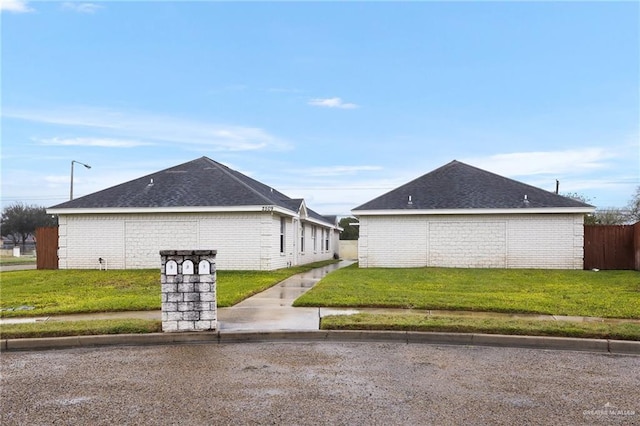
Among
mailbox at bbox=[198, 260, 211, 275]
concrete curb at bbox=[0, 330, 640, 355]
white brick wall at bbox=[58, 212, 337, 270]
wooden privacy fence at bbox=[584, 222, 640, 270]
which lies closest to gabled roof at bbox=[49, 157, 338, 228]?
white brick wall at bbox=[58, 212, 337, 270]

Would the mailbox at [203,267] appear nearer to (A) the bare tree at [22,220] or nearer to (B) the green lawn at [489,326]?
(B) the green lawn at [489,326]

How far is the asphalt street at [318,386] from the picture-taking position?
4402 millimetres

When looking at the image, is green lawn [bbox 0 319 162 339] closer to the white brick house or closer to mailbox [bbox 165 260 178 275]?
mailbox [bbox 165 260 178 275]

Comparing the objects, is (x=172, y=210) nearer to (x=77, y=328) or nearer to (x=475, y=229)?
(x=77, y=328)

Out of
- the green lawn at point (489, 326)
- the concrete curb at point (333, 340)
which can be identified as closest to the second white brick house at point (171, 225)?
the green lawn at point (489, 326)

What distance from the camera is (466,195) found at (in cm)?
2167

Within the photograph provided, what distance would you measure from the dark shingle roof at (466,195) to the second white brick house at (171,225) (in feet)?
15.1

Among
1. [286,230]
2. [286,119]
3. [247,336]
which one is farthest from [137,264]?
[247,336]

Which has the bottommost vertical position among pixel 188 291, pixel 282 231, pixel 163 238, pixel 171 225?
pixel 188 291

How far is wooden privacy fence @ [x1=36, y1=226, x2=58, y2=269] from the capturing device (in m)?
22.1

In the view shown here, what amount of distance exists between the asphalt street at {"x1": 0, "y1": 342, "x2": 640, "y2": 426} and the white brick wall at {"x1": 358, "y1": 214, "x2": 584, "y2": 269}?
14114mm

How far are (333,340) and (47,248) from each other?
19.4 metres

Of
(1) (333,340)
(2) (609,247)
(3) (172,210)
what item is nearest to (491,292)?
(1) (333,340)

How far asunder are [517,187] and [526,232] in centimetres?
252
